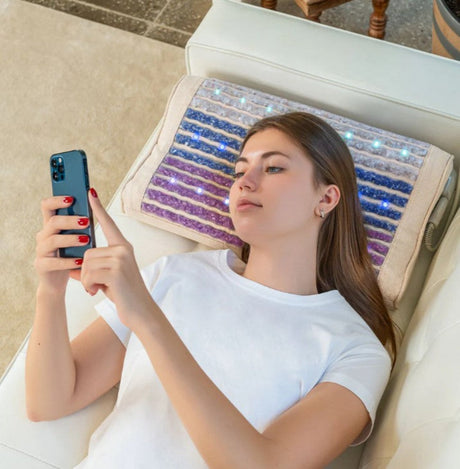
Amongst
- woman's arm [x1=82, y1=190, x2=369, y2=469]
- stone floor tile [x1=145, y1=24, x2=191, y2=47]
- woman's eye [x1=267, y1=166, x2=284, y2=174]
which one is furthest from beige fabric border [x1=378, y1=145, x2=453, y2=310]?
stone floor tile [x1=145, y1=24, x2=191, y2=47]

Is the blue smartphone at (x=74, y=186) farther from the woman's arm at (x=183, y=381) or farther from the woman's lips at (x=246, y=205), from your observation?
the woman's lips at (x=246, y=205)

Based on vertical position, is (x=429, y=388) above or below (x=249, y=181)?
below

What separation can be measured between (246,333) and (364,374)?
23cm

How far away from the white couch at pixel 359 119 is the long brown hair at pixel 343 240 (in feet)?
0.29

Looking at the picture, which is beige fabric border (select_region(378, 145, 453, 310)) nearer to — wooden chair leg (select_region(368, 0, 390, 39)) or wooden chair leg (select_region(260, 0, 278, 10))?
wooden chair leg (select_region(368, 0, 390, 39))

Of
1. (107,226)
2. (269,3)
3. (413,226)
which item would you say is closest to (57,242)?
(107,226)

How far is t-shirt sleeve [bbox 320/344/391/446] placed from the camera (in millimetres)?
1231

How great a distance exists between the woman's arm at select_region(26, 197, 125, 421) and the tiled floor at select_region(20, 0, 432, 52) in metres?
1.47

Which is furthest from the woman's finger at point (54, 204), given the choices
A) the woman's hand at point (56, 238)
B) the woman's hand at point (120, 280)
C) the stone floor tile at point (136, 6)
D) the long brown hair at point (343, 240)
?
the stone floor tile at point (136, 6)

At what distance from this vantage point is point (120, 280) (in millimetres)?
1048

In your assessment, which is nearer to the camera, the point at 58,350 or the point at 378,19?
the point at 58,350

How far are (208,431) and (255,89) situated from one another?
943 mm

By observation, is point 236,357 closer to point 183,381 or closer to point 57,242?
point 183,381

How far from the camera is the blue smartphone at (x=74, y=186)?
46.6 inches
